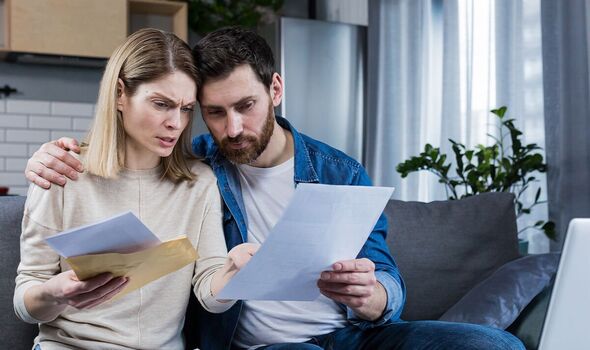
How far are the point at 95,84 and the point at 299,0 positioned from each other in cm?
156

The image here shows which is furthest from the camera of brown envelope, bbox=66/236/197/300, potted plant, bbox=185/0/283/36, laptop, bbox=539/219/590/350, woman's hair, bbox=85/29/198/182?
potted plant, bbox=185/0/283/36

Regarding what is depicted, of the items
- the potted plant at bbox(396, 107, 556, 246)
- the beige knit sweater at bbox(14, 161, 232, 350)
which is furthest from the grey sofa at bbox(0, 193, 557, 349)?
the beige knit sweater at bbox(14, 161, 232, 350)

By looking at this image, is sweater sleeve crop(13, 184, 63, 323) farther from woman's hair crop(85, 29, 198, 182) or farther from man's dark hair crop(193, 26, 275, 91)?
man's dark hair crop(193, 26, 275, 91)

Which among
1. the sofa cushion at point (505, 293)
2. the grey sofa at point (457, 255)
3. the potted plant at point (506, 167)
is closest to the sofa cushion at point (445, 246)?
the grey sofa at point (457, 255)

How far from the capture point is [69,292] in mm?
1493

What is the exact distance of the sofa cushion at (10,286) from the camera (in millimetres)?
1968

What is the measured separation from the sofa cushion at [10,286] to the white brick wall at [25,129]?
2930 mm

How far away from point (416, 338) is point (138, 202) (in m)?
0.71

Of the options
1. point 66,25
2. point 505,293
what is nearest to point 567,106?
point 505,293

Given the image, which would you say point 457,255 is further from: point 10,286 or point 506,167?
point 10,286

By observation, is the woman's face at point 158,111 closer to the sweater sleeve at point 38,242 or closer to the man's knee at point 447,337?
the sweater sleeve at point 38,242

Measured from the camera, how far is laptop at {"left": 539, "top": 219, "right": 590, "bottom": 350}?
94 centimetres

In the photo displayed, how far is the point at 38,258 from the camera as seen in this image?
1729 millimetres

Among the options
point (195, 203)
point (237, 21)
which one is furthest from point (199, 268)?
point (237, 21)
